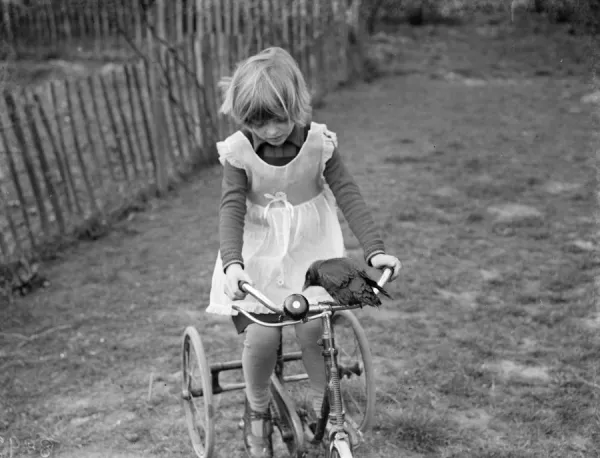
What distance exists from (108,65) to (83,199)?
6.34 metres

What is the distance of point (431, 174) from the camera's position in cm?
695

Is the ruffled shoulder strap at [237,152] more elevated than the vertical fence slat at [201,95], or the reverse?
the ruffled shoulder strap at [237,152]

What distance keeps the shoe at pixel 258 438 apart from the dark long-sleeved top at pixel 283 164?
75 cm

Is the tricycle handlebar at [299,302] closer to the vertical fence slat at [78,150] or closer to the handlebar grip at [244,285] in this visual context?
the handlebar grip at [244,285]

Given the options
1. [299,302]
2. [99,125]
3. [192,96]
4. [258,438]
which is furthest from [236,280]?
[192,96]

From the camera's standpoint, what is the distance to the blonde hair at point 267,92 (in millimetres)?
2459

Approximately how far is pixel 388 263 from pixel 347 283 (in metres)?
0.18

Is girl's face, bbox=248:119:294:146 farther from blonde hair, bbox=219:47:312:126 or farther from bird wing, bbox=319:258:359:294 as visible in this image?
bird wing, bbox=319:258:359:294

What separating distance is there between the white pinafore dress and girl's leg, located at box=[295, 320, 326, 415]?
110mm

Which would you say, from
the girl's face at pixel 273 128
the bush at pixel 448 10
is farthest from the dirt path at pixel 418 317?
the bush at pixel 448 10

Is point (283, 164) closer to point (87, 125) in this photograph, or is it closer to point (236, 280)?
point (236, 280)

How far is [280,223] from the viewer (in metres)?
2.81

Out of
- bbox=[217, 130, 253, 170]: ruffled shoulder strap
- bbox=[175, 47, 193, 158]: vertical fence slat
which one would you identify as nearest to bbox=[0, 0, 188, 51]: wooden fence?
bbox=[175, 47, 193, 158]: vertical fence slat

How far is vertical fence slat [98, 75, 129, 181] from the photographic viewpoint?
5969mm
